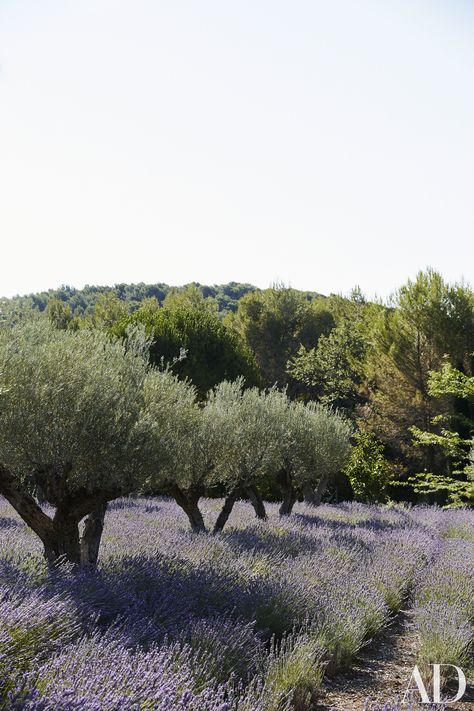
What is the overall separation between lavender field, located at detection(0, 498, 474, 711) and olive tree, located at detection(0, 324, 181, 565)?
0.80 meters

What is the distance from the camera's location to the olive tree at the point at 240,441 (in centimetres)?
1427

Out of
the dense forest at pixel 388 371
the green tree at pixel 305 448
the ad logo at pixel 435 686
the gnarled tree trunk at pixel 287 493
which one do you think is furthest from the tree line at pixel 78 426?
the dense forest at pixel 388 371

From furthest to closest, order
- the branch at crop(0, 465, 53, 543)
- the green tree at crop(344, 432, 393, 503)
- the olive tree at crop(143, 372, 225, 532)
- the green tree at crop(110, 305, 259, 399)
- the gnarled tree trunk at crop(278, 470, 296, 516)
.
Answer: the green tree at crop(110, 305, 259, 399) < the green tree at crop(344, 432, 393, 503) < the gnarled tree trunk at crop(278, 470, 296, 516) < the olive tree at crop(143, 372, 225, 532) < the branch at crop(0, 465, 53, 543)

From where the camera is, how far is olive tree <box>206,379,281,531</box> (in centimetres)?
1427

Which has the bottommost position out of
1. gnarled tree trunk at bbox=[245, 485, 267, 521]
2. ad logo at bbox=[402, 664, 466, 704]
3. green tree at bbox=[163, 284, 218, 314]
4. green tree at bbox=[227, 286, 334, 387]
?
gnarled tree trunk at bbox=[245, 485, 267, 521]

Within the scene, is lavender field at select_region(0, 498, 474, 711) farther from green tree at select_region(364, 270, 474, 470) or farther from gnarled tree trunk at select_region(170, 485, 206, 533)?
green tree at select_region(364, 270, 474, 470)

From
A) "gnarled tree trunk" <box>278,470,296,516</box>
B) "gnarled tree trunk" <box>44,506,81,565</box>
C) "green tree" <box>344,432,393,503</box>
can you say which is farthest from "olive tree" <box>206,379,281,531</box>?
"green tree" <box>344,432,393,503</box>

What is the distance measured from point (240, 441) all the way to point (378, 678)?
312 inches

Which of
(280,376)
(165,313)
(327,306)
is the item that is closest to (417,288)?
(165,313)

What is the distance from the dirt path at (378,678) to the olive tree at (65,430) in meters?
3.55

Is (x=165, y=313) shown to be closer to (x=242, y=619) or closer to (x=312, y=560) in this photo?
(x=312, y=560)

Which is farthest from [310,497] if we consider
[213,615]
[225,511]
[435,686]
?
[435,686]

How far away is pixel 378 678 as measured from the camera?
675cm

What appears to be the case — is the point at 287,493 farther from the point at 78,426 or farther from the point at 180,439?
the point at 78,426
